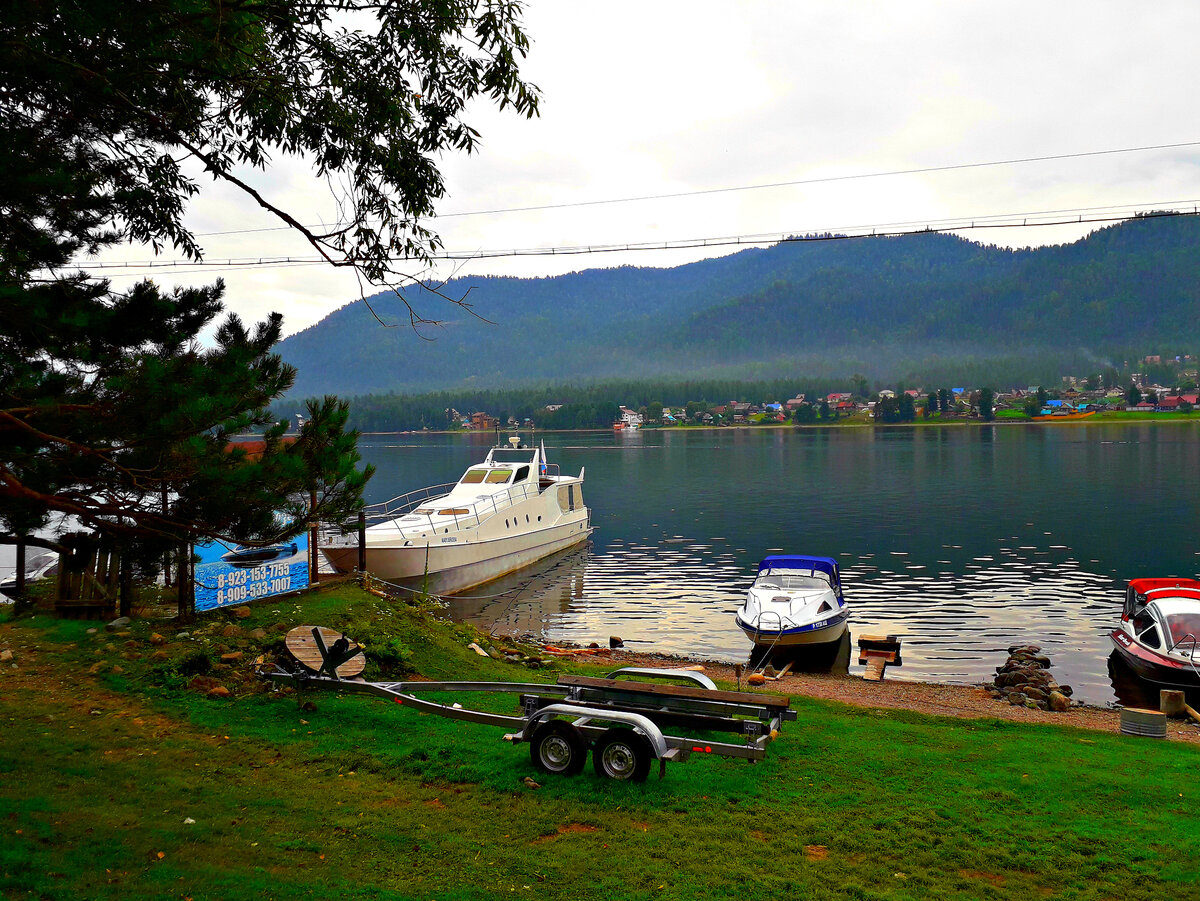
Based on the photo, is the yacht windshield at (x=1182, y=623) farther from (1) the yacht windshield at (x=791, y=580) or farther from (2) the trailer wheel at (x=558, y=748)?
(2) the trailer wheel at (x=558, y=748)

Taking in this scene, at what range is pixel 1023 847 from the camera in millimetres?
6945

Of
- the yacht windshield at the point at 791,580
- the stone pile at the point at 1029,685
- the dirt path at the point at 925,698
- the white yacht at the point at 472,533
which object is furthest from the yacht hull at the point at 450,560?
the stone pile at the point at 1029,685

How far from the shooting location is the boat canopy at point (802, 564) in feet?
83.4

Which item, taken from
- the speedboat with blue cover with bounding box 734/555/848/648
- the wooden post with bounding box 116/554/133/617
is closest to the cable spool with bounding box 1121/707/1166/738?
the speedboat with blue cover with bounding box 734/555/848/648

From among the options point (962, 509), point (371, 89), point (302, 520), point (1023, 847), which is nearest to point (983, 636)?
point (1023, 847)

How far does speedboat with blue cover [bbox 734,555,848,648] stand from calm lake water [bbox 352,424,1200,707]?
1330 mm

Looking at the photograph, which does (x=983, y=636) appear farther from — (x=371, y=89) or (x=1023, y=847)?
(x=371, y=89)

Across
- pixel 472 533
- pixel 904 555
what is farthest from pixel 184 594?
pixel 904 555

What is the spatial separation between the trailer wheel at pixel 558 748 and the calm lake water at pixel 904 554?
1572cm

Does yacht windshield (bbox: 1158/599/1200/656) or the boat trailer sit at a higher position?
the boat trailer

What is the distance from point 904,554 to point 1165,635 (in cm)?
2132

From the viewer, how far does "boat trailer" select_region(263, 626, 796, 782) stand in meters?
8.03

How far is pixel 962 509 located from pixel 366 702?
2096 inches

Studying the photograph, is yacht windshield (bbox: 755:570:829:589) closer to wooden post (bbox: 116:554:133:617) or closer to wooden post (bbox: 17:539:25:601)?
wooden post (bbox: 116:554:133:617)
